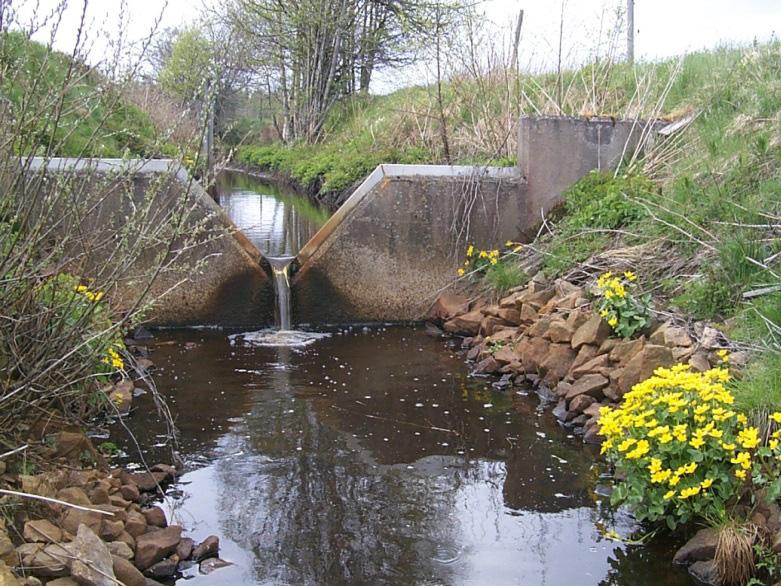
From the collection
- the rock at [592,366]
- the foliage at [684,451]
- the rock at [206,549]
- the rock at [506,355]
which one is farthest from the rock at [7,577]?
the rock at [506,355]

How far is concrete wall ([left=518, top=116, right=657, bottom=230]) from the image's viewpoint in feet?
30.9

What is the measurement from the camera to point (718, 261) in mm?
6895

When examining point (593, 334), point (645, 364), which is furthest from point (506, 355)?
point (645, 364)

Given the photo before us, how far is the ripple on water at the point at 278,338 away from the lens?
28.3 ft

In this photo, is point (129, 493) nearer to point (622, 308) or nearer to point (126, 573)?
point (126, 573)

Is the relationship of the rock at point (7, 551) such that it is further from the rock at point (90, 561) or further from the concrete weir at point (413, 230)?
the concrete weir at point (413, 230)

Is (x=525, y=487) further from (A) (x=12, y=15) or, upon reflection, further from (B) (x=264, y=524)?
(A) (x=12, y=15)

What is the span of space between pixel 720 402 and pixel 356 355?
4.10 metres

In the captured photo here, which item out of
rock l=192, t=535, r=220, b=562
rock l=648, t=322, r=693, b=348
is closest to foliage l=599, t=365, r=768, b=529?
rock l=648, t=322, r=693, b=348

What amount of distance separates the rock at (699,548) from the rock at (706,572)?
4 centimetres

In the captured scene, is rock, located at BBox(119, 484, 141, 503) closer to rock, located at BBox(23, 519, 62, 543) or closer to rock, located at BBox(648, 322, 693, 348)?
rock, located at BBox(23, 519, 62, 543)

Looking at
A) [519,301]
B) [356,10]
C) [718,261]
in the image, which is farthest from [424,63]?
[356,10]

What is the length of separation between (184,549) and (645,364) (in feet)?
11.0

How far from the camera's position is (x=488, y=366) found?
7762 mm
